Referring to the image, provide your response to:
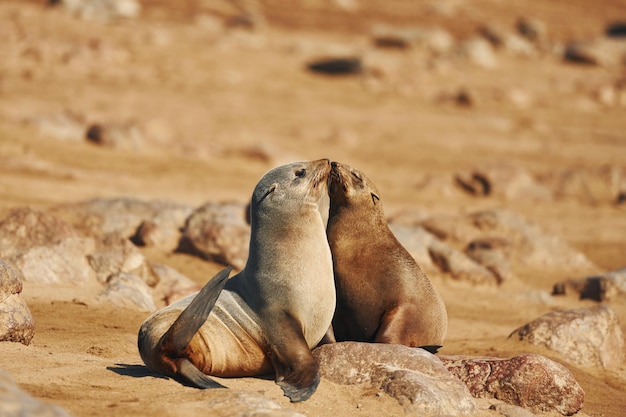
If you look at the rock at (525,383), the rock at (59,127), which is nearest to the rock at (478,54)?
the rock at (59,127)

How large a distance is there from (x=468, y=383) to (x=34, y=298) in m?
3.57

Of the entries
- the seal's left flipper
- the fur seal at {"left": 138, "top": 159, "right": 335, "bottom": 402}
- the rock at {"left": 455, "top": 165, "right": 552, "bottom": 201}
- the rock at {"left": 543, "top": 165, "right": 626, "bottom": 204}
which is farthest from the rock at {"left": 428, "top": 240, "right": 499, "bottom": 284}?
the rock at {"left": 543, "top": 165, "right": 626, "bottom": 204}

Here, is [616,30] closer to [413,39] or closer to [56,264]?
[413,39]

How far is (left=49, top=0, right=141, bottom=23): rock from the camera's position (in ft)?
78.7

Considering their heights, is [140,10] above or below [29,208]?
above

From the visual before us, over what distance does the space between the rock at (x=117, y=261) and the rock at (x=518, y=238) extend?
14.1 feet

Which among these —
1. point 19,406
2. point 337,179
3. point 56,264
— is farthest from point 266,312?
point 56,264

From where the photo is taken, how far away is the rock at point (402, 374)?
5.47 metres

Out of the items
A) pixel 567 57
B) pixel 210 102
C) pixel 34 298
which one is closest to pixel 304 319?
pixel 34 298

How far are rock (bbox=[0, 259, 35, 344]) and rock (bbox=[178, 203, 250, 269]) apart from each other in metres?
3.61

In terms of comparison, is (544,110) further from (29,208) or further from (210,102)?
(29,208)

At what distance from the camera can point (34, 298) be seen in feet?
25.9

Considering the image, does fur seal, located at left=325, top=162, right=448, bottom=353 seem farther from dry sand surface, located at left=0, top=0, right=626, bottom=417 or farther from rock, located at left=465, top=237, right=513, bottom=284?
rock, located at left=465, top=237, right=513, bottom=284

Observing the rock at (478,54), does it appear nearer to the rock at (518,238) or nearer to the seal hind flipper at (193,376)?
the rock at (518,238)
